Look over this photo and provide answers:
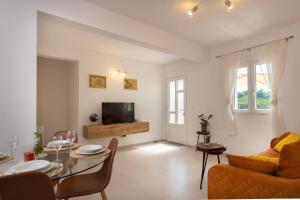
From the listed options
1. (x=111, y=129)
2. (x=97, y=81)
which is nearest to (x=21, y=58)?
(x=97, y=81)

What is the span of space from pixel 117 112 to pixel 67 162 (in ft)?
11.9

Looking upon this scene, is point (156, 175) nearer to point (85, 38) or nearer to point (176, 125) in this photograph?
point (176, 125)

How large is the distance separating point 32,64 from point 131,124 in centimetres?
327

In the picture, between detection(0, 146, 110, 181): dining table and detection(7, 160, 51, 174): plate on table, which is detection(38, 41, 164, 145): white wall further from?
detection(7, 160, 51, 174): plate on table

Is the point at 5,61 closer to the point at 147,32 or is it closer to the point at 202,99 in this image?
the point at 147,32

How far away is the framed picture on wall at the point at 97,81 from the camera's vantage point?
482cm

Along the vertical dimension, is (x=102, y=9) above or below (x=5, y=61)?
above

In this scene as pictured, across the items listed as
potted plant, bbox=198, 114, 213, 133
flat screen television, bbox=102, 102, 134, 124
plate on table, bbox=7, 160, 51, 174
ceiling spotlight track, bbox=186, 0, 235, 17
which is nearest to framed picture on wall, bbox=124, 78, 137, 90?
flat screen television, bbox=102, 102, 134, 124

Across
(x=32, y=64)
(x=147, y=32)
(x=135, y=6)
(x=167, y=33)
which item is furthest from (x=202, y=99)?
(x=32, y=64)

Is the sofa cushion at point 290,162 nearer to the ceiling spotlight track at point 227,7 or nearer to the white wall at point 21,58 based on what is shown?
the ceiling spotlight track at point 227,7

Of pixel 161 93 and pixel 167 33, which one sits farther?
pixel 161 93

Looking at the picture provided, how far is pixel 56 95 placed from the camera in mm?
5059

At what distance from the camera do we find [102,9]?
274cm

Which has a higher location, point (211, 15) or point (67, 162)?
point (211, 15)
